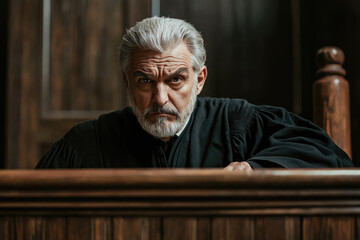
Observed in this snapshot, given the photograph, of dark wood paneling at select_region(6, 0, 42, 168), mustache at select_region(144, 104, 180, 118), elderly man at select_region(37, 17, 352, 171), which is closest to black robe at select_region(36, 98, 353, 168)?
elderly man at select_region(37, 17, 352, 171)

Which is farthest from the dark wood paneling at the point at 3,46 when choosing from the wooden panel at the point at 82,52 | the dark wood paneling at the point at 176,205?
the dark wood paneling at the point at 176,205

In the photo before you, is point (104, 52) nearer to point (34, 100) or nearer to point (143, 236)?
point (34, 100)

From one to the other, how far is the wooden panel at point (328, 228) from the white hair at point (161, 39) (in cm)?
96

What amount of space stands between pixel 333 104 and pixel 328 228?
102 centimetres

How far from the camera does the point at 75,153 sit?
1519 mm

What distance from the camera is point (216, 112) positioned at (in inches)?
64.8

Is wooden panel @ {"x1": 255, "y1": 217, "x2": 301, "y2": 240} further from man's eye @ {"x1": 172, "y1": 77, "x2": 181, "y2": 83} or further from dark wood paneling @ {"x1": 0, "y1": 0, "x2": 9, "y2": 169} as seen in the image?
dark wood paneling @ {"x1": 0, "y1": 0, "x2": 9, "y2": 169}

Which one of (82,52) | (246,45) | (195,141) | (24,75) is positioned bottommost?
(195,141)

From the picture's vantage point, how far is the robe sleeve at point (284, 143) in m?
1.20

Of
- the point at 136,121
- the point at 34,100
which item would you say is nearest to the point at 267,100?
the point at 136,121

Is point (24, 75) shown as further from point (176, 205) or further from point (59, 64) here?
point (176, 205)

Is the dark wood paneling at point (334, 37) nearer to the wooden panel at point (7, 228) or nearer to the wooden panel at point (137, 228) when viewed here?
the wooden panel at point (137, 228)

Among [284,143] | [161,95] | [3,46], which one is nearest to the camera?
[284,143]

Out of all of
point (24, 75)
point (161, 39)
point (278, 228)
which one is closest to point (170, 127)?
point (161, 39)
